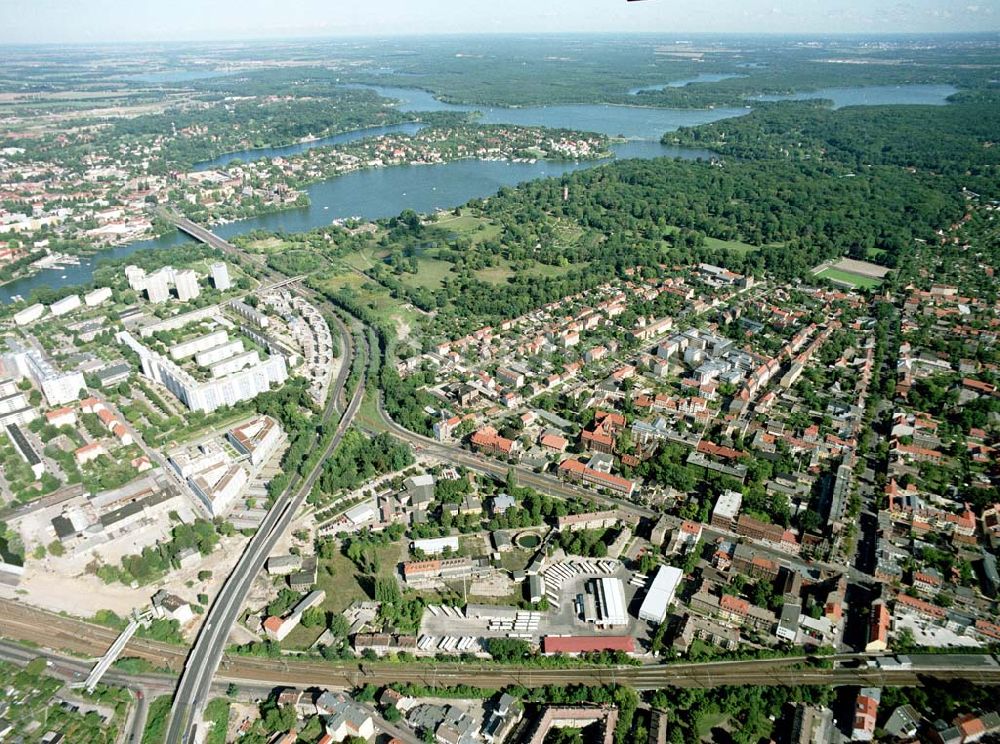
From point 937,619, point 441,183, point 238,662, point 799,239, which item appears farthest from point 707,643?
point 441,183

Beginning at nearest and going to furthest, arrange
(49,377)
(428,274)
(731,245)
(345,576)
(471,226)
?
(345,576) → (49,377) → (428,274) → (731,245) → (471,226)

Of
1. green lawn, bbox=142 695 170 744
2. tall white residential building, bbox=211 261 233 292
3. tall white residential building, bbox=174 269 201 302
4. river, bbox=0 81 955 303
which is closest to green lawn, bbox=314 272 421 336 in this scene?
tall white residential building, bbox=211 261 233 292

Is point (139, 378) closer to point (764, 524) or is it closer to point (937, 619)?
point (764, 524)

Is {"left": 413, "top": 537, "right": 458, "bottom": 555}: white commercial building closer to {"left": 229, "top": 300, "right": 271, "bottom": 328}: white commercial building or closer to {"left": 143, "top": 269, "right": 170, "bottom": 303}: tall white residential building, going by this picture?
{"left": 229, "top": 300, "right": 271, "bottom": 328}: white commercial building

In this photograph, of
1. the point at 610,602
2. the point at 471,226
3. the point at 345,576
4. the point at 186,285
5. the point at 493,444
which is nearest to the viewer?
the point at 610,602

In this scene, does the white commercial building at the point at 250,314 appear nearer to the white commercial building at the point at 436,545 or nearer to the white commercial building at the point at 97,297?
the white commercial building at the point at 97,297

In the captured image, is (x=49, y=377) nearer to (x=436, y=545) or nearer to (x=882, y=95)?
(x=436, y=545)

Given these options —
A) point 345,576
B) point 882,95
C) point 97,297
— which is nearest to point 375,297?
point 97,297
